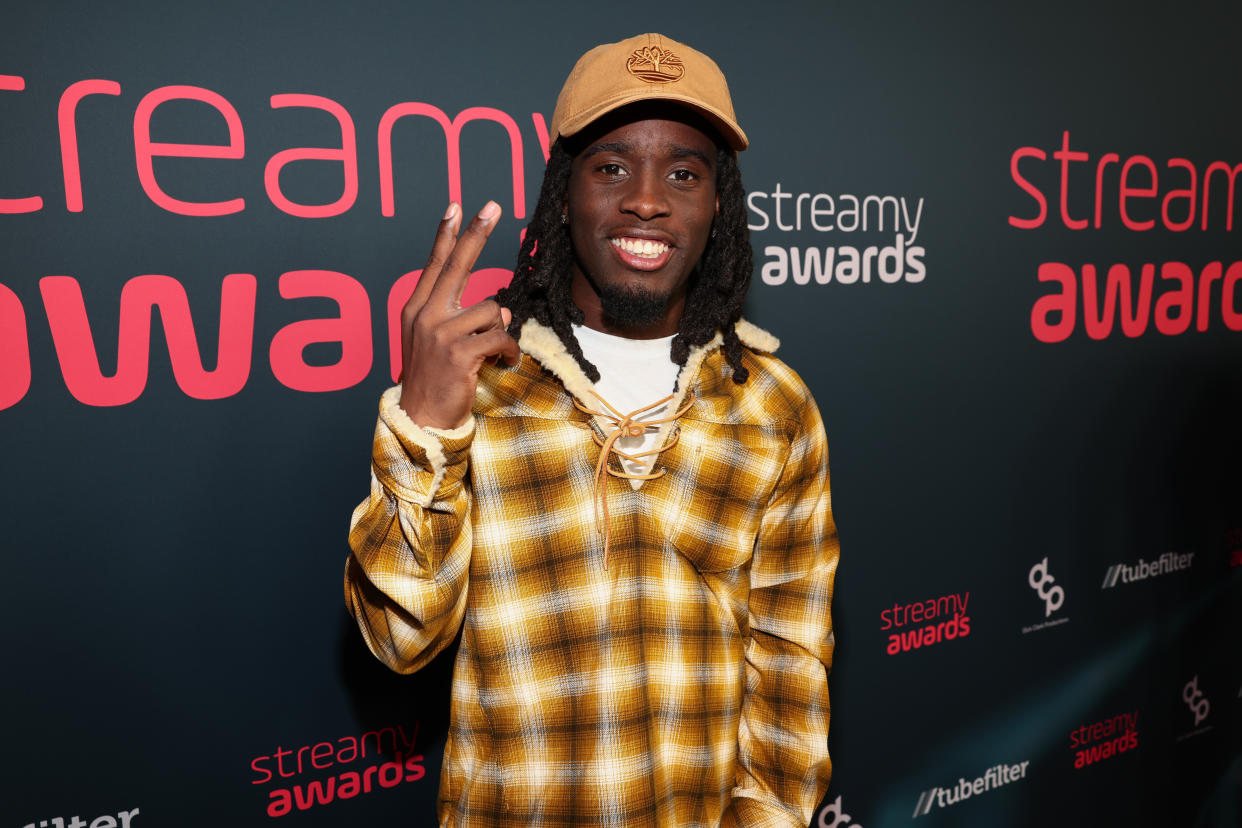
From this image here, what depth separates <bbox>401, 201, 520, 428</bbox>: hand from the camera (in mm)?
806

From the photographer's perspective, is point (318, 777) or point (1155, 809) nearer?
point (318, 777)

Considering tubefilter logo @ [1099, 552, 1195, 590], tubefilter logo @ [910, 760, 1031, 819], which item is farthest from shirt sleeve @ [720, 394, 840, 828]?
tubefilter logo @ [1099, 552, 1195, 590]

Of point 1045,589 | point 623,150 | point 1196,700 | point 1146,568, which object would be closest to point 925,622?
point 1045,589

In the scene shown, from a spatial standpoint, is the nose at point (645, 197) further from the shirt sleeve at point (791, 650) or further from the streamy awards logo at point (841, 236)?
the streamy awards logo at point (841, 236)

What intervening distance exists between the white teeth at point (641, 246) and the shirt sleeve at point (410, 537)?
1.07ft

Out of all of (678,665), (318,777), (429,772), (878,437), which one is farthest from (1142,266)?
(318,777)

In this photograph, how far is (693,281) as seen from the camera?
119 centimetres

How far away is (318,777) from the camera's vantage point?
56.9 inches

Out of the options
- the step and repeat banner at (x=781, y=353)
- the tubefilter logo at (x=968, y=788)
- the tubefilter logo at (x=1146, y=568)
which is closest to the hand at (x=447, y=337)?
the step and repeat banner at (x=781, y=353)

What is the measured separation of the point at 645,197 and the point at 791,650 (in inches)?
24.2

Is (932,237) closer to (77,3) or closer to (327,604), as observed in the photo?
(327,604)

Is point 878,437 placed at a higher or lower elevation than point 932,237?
lower

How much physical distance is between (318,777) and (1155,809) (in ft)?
7.32

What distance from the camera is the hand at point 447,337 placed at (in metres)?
0.81
